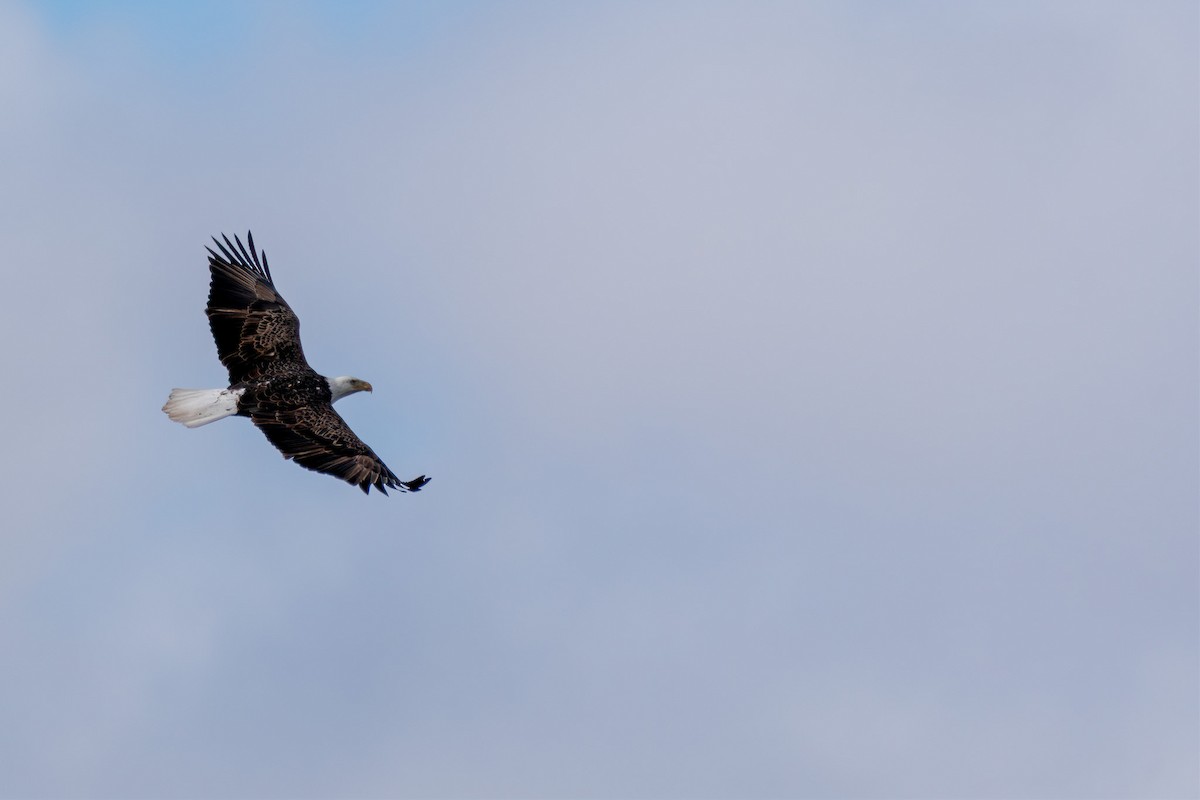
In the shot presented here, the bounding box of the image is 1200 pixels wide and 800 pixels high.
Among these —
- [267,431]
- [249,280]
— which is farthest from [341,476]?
[249,280]

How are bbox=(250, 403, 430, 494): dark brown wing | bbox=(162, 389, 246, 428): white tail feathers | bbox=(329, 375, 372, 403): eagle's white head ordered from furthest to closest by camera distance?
bbox=(329, 375, 372, 403): eagle's white head, bbox=(162, 389, 246, 428): white tail feathers, bbox=(250, 403, 430, 494): dark brown wing

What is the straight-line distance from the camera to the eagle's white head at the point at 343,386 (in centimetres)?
3247

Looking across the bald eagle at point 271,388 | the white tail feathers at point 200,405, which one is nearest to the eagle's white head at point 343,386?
the bald eagle at point 271,388

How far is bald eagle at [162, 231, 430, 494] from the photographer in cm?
2952

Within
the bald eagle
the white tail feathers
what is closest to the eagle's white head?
the bald eagle

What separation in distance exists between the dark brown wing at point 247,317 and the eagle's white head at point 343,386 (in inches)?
29.0

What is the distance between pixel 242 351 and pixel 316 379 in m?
1.68

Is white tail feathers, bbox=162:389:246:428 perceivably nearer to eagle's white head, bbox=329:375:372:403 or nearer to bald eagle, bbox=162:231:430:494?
bald eagle, bbox=162:231:430:494

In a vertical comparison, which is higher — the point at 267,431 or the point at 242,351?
the point at 242,351

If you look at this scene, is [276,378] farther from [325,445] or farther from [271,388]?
[325,445]

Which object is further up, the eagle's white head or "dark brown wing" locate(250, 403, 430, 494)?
the eagle's white head

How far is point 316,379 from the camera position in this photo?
31.9m

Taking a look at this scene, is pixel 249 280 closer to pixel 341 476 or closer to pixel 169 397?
pixel 169 397

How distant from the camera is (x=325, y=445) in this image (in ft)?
97.9
